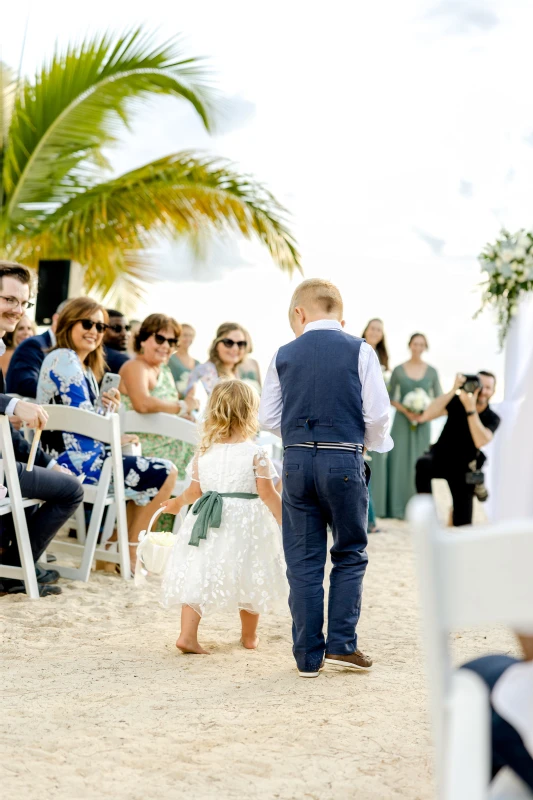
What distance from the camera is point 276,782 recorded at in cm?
270

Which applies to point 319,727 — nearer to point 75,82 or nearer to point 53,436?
point 53,436

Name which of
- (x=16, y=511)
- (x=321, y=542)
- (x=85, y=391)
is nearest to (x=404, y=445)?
(x=85, y=391)

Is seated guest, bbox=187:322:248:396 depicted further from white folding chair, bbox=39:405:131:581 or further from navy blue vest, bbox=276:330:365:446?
navy blue vest, bbox=276:330:365:446

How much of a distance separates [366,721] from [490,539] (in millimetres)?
2407

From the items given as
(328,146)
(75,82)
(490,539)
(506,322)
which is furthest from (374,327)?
(328,146)

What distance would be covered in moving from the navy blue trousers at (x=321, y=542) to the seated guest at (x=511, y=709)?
2.33m

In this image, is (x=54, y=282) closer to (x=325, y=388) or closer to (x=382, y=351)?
(x=382, y=351)

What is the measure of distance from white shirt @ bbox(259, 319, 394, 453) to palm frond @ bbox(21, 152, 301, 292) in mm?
6810

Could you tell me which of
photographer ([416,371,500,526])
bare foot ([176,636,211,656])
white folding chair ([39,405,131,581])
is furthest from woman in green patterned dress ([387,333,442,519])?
bare foot ([176,636,211,656])

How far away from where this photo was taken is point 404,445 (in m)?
10.4

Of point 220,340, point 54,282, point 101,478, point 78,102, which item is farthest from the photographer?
point 78,102

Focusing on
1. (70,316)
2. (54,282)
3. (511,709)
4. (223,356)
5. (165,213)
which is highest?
(165,213)

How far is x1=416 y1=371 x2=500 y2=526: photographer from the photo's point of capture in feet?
26.2

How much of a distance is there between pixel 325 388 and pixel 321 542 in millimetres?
727
